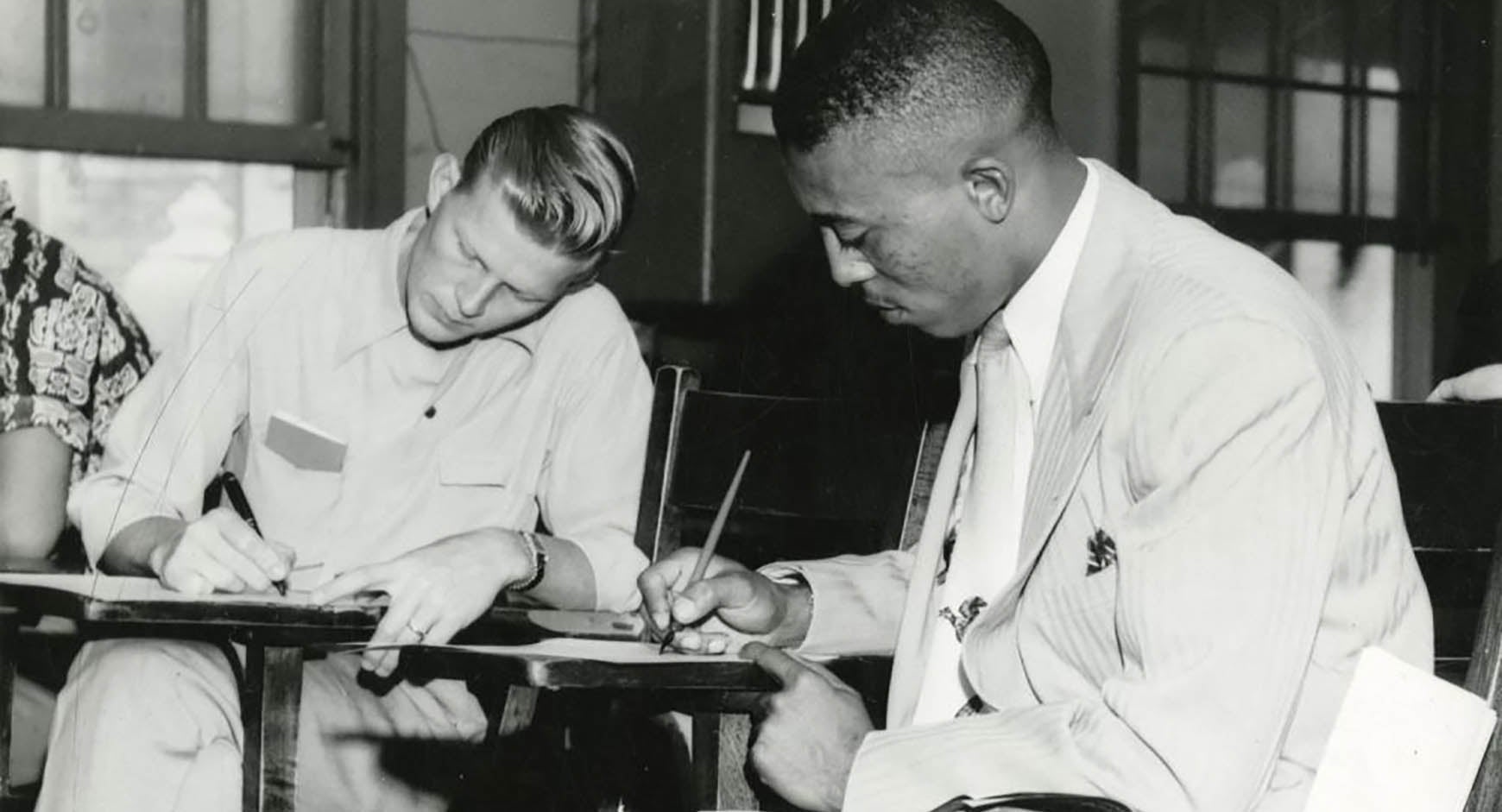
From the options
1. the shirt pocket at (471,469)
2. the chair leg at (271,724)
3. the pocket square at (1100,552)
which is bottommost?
the chair leg at (271,724)

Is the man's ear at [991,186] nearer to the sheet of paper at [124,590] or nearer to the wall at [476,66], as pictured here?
the sheet of paper at [124,590]

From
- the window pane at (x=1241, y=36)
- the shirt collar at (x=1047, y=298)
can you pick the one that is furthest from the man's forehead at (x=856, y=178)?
the window pane at (x=1241, y=36)

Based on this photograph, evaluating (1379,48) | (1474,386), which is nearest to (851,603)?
(1474,386)

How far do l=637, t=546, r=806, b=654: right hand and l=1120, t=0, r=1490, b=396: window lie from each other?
2984mm

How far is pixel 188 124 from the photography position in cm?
373

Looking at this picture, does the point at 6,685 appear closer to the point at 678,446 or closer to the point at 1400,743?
the point at 678,446

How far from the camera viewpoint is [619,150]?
7.22 feet

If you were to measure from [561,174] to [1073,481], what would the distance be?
1015 millimetres

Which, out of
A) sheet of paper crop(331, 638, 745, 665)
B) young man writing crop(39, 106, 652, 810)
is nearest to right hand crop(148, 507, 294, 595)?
young man writing crop(39, 106, 652, 810)

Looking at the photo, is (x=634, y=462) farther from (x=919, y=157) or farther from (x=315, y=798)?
(x=919, y=157)

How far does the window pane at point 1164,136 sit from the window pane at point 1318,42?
0.36m

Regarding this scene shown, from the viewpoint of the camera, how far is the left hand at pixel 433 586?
181 cm

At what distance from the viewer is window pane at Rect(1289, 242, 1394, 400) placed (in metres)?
4.60

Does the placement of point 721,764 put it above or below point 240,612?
below
